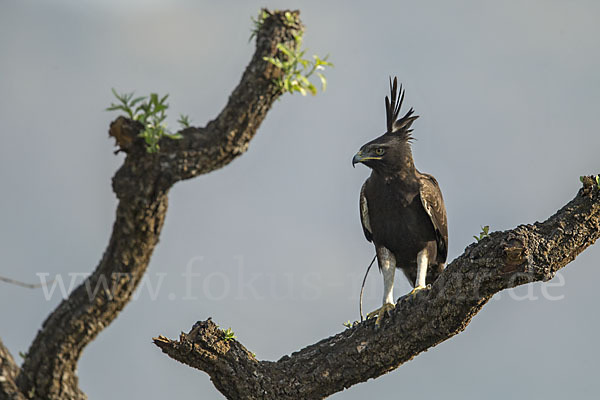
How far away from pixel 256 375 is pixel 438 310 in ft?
6.30

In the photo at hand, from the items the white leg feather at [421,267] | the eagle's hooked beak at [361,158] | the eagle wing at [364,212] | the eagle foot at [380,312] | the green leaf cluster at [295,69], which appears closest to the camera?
the green leaf cluster at [295,69]

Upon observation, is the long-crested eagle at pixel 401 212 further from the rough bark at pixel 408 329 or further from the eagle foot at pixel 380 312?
the rough bark at pixel 408 329

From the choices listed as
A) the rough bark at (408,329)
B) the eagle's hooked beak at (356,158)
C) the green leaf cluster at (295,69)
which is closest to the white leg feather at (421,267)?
the rough bark at (408,329)

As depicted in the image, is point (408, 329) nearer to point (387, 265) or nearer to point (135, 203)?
point (387, 265)

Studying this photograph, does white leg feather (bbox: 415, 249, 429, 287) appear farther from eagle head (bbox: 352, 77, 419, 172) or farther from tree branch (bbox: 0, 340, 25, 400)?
tree branch (bbox: 0, 340, 25, 400)

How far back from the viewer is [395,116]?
9.60 meters

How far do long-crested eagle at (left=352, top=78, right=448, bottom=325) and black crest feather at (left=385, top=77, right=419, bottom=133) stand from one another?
0.17 meters

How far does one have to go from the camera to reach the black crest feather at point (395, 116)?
9.41m

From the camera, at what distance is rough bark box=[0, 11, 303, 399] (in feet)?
15.5

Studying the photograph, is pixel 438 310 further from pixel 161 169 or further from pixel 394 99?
pixel 394 99

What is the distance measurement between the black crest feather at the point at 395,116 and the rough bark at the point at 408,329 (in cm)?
302

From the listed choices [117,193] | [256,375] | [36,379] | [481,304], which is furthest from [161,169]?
[481,304]

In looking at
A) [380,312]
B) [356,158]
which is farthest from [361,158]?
[380,312]

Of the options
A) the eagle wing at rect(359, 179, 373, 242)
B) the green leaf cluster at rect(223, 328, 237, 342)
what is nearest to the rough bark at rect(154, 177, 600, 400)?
the green leaf cluster at rect(223, 328, 237, 342)
